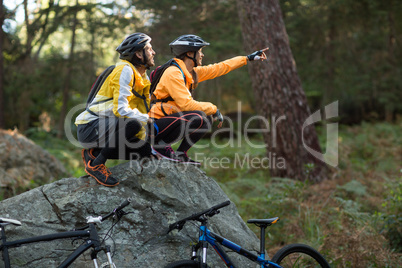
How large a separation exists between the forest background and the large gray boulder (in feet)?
7.57

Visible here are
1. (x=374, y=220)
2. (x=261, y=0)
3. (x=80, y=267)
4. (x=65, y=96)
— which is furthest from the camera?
(x=65, y=96)

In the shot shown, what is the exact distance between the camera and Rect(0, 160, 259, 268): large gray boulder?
153 inches

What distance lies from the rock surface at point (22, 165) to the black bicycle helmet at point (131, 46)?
3.99 metres

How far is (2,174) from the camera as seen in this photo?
287 inches

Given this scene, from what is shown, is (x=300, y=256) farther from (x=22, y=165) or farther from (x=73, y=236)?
(x=22, y=165)

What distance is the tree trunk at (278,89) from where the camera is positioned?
844 centimetres

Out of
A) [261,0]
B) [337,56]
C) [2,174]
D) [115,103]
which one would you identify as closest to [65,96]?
[2,174]

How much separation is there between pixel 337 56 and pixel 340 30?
42.0 inches

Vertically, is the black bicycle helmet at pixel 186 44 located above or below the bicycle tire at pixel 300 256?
above

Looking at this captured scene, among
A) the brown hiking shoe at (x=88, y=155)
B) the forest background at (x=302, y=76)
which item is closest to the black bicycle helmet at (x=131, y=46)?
the brown hiking shoe at (x=88, y=155)

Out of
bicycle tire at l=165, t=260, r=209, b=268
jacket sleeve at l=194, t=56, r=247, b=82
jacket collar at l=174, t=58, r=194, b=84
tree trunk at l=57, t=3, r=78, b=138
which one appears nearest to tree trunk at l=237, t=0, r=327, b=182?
jacket sleeve at l=194, t=56, r=247, b=82

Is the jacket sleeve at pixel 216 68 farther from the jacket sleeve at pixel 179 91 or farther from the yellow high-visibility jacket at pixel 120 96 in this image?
the yellow high-visibility jacket at pixel 120 96

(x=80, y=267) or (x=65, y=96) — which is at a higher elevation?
(x=65, y=96)

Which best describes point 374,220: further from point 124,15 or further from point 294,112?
point 124,15
